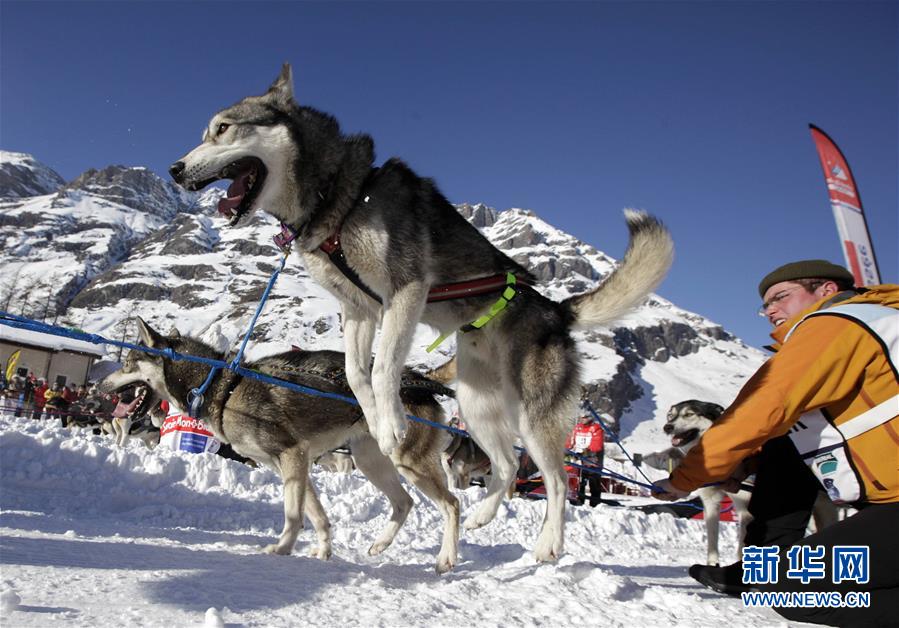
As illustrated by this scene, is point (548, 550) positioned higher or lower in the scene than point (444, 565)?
higher

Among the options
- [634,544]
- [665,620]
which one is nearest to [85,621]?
[665,620]

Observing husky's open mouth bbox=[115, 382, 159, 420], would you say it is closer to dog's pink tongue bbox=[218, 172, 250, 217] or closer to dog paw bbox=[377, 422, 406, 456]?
dog's pink tongue bbox=[218, 172, 250, 217]

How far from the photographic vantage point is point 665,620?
78.1 inches

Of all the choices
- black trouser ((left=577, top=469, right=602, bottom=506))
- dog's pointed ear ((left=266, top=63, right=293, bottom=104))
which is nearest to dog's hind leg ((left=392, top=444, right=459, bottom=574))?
dog's pointed ear ((left=266, top=63, right=293, bottom=104))

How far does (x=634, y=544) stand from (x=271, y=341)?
74445 millimetres

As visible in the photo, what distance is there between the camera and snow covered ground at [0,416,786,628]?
1825 millimetres

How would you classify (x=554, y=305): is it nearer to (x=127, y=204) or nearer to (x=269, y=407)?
(x=269, y=407)

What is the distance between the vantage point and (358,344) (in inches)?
118

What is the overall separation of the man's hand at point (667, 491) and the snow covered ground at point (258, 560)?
Result: 14.5 inches

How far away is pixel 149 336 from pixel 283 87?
103 inches

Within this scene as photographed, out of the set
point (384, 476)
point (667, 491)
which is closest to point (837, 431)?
point (667, 491)

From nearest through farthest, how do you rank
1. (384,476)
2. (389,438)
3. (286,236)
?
(389,438), (286,236), (384,476)

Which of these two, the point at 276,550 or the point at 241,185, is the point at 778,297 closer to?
the point at 241,185

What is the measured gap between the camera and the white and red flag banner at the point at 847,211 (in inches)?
379
